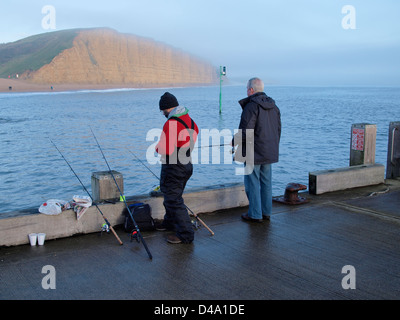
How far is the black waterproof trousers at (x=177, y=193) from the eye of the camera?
16.7 feet

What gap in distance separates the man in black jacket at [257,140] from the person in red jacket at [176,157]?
3.05 ft

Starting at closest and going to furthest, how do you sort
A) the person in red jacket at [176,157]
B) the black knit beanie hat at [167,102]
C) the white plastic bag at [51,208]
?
the person in red jacket at [176,157] < the black knit beanie hat at [167,102] < the white plastic bag at [51,208]

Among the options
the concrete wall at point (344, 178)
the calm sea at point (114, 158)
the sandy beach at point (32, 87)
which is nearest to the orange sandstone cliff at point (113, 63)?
the sandy beach at point (32, 87)

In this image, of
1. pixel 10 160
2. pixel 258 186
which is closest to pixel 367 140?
pixel 258 186

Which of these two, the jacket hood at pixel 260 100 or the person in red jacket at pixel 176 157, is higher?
the jacket hood at pixel 260 100

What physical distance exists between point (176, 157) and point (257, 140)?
52.8 inches

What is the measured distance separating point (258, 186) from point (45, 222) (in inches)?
110

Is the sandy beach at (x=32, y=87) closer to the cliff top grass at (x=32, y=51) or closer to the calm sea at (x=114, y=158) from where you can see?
the cliff top grass at (x=32, y=51)

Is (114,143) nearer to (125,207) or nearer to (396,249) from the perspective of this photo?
(125,207)

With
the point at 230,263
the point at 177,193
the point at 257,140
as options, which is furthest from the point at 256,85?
the point at 230,263

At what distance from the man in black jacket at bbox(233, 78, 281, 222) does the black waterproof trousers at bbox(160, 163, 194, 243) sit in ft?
3.35

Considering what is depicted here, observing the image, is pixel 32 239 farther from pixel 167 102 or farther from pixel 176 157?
pixel 167 102

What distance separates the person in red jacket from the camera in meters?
4.93

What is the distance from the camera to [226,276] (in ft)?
14.4
